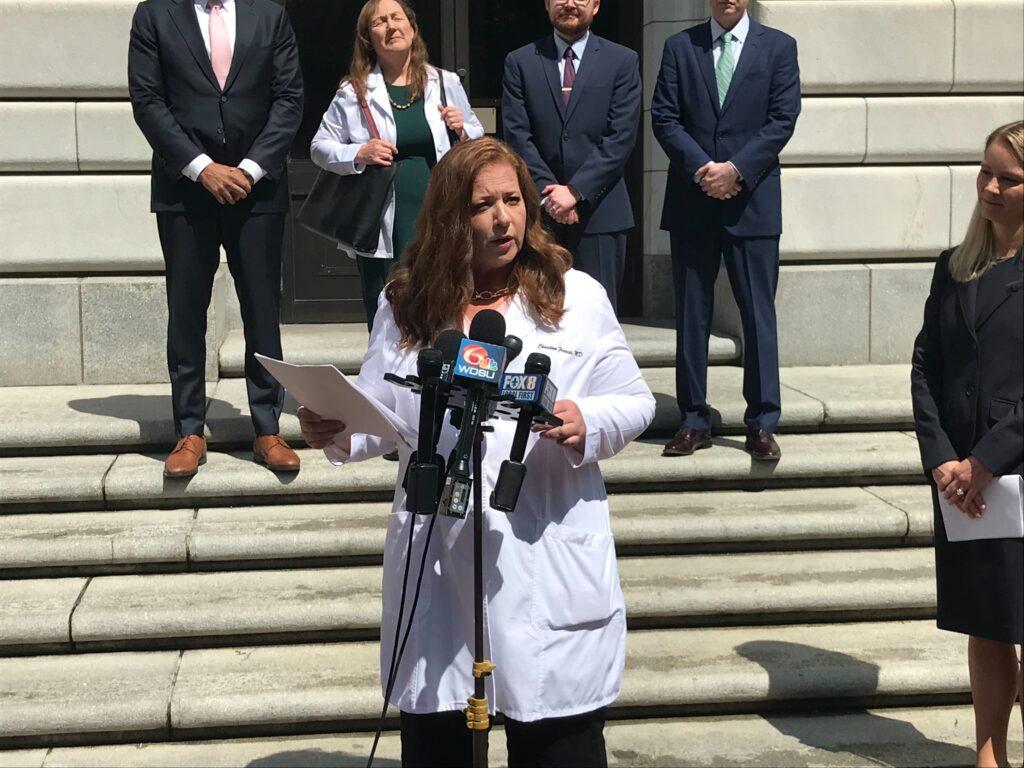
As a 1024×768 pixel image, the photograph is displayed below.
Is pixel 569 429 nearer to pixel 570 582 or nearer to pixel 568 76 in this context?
pixel 570 582

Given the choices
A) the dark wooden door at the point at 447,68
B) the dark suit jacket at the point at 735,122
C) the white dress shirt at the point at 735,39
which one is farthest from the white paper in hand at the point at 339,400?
the dark wooden door at the point at 447,68

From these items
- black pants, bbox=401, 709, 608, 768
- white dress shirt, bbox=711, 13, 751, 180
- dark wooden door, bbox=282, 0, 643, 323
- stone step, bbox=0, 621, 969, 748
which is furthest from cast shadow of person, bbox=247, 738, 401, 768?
dark wooden door, bbox=282, 0, 643, 323

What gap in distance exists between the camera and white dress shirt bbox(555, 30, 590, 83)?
6543 millimetres

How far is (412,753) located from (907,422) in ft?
14.1

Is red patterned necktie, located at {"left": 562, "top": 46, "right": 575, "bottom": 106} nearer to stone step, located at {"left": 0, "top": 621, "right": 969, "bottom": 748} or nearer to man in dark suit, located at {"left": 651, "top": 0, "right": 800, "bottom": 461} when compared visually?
man in dark suit, located at {"left": 651, "top": 0, "right": 800, "bottom": 461}

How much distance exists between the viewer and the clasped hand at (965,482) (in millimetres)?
4059

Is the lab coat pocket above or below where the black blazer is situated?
below

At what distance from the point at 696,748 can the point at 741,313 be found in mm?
2424

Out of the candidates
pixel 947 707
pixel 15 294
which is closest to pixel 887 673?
pixel 947 707

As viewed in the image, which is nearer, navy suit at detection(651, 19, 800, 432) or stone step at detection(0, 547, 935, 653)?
stone step at detection(0, 547, 935, 653)

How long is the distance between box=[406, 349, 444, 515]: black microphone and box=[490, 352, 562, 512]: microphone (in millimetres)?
139

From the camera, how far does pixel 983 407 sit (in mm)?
4098

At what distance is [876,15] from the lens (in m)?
8.12

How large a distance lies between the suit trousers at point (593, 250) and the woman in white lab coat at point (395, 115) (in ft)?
2.12
